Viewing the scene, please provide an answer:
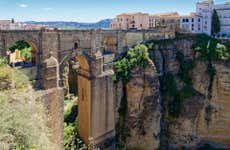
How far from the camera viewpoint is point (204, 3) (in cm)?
4088

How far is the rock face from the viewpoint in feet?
85.9

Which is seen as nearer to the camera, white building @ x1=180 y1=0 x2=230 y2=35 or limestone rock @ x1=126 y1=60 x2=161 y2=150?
limestone rock @ x1=126 y1=60 x2=161 y2=150

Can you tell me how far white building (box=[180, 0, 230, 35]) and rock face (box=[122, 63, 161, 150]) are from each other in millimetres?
15769

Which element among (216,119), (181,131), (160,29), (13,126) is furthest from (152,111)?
(13,126)

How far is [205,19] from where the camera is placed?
40031mm

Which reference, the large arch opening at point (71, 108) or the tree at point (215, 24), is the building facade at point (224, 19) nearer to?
the tree at point (215, 24)

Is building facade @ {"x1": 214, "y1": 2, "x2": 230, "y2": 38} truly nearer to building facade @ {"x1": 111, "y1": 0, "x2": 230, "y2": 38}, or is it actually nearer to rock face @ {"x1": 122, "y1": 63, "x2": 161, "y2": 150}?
building facade @ {"x1": 111, "y1": 0, "x2": 230, "y2": 38}

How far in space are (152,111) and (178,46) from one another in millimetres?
8022

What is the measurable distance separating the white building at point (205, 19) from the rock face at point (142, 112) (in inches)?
621

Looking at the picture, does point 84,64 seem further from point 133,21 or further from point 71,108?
point 133,21

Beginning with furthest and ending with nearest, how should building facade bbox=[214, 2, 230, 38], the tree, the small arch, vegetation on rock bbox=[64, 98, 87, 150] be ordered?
building facade bbox=[214, 2, 230, 38], the tree, vegetation on rock bbox=[64, 98, 87, 150], the small arch

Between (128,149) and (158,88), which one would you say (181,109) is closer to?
(158,88)

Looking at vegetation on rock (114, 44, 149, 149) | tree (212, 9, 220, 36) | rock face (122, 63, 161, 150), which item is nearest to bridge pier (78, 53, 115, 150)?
vegetation on rock (114, 44, 149, 149)

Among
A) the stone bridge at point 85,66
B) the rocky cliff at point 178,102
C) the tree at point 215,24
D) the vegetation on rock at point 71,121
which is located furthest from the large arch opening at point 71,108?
the tree at point 215,24
